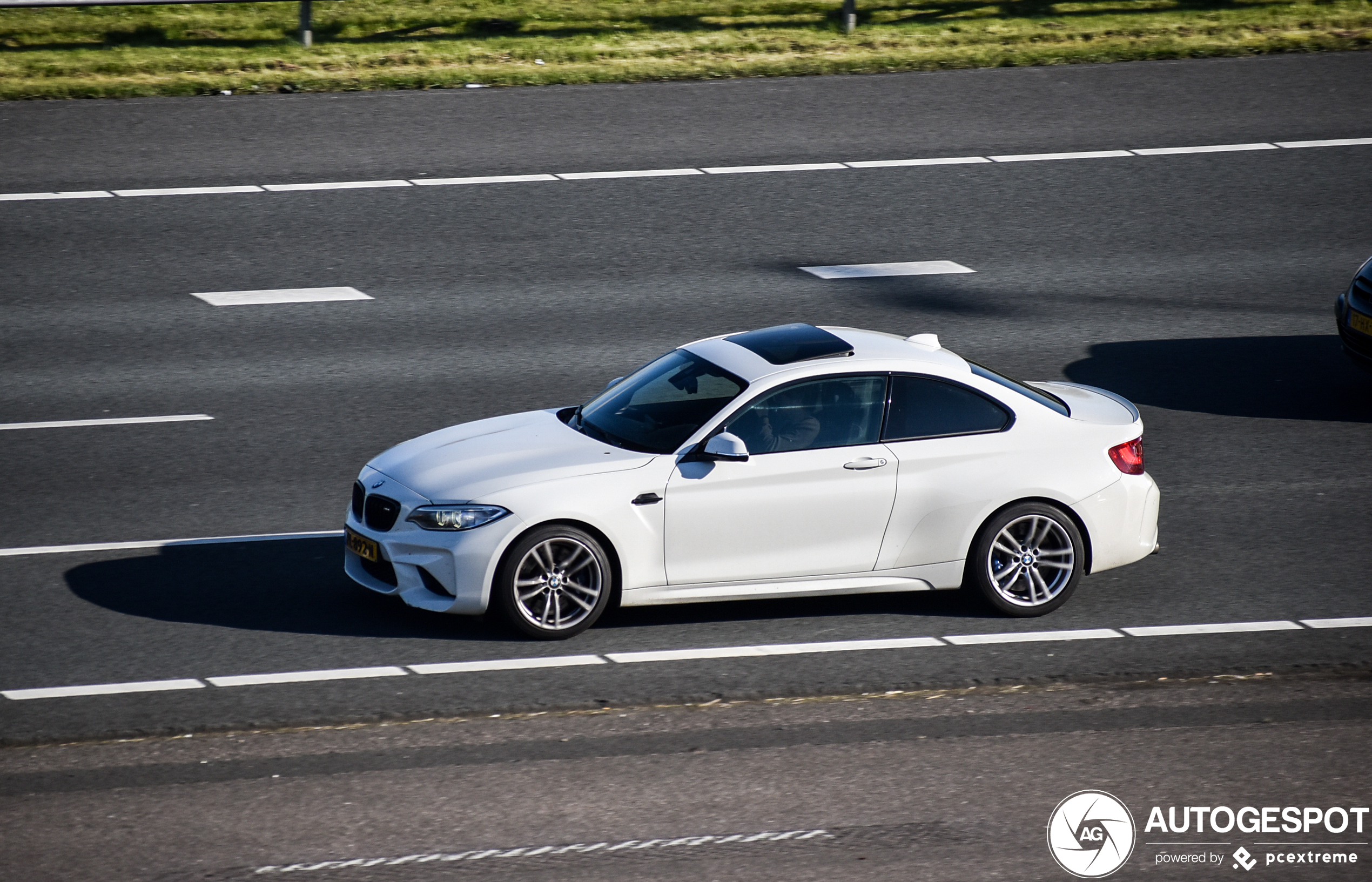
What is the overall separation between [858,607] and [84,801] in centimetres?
421

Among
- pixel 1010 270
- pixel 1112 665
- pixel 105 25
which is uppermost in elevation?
pixel 105 25

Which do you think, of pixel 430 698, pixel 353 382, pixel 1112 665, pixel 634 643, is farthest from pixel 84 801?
pixel 353 382

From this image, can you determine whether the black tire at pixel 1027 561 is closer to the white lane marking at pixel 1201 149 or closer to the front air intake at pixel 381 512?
the front air intake at pixel 381 512

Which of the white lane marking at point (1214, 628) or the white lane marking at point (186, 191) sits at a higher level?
the white lane marking at point (186, 191)

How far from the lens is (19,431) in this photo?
1177cm

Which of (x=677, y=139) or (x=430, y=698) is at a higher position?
(x=677, y=139)

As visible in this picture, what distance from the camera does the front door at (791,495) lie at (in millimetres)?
8859

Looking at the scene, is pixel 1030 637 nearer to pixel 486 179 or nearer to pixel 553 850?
pixel 553 850

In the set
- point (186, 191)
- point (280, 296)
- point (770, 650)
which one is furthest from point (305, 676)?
point (186, 191)

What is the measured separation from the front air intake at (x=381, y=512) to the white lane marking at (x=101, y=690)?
4.16 ft

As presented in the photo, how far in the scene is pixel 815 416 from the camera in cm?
912

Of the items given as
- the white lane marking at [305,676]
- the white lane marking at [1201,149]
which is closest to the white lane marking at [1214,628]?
the white lane marking at [305,676]

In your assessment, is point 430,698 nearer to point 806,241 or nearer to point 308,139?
point 806,241

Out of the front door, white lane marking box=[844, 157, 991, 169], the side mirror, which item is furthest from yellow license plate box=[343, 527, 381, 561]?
white lane marking box=[844, 157, 991, 169]
